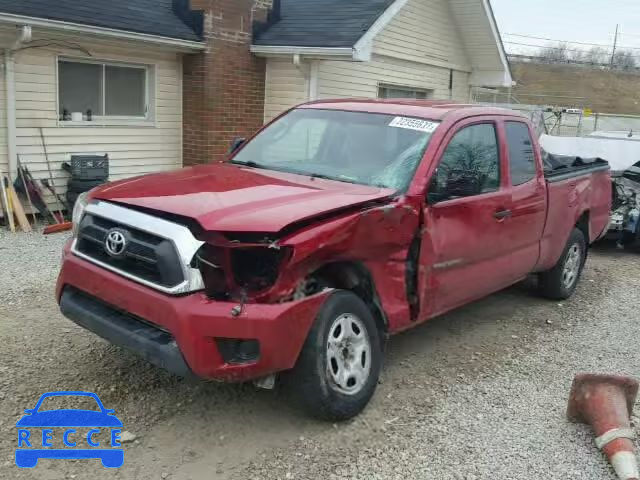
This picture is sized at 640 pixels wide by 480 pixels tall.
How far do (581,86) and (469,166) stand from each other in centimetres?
6111

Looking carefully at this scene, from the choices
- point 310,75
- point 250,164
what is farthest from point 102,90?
point 250,164

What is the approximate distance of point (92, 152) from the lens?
988cm

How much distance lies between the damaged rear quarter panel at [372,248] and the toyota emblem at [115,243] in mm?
880

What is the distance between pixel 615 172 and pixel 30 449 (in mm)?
8839

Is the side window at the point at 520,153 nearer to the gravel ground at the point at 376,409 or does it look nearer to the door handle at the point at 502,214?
the door handle at the point at 502,214

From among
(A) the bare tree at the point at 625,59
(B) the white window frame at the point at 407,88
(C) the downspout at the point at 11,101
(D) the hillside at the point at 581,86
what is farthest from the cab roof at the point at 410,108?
(A) the bare tree at the point at 625,59

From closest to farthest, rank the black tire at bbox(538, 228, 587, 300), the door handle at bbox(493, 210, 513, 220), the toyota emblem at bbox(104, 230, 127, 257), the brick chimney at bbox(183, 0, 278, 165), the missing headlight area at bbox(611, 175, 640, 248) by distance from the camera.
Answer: the toyota emblem at bbox(104, 230, 127, 257) < the door handle at bbox(493, 210, 513, 220) < the black tire at bbox(538, 228, 587, 300) < the missing headlight area at bbox(611, 175, 640, 248) < the brick chimney at bbox(183, 0, 278, 165)

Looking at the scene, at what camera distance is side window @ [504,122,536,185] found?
17.5 feet

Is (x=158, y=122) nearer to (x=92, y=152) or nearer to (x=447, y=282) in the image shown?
(x=92, y=152)

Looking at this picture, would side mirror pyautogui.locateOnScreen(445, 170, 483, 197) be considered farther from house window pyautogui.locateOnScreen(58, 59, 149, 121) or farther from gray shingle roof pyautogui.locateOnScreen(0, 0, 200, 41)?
house window pyautogui.locateOnScreen(58, 59, 149, 121)

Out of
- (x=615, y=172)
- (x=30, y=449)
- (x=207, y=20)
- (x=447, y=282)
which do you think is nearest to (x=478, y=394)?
(x=447, y=282)

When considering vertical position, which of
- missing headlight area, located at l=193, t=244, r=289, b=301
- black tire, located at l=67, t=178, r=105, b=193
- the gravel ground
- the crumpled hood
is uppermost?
the crumpled hood

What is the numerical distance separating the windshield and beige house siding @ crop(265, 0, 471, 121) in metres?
6.40

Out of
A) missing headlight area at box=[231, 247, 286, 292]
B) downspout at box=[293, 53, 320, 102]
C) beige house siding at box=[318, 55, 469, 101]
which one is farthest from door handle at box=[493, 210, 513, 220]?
beige house siding at box=[318, 55, 469, 101]
